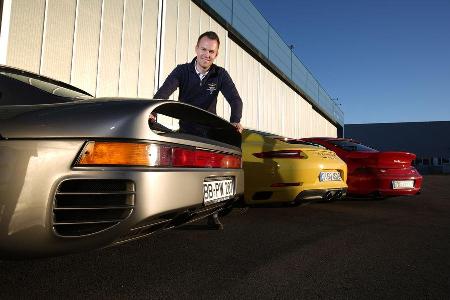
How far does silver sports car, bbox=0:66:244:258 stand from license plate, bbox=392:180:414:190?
165 inches

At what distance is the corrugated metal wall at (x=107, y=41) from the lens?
430 centimetres

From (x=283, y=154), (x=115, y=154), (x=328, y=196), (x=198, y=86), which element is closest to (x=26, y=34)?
(x=198, y=86)

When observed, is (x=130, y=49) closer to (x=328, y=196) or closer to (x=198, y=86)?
(x=198, y=86)

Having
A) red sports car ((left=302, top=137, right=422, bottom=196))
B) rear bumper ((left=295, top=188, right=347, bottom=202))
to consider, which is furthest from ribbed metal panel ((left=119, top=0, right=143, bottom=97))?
red sports car ((left=302, top=137, right=422, bottom=196))

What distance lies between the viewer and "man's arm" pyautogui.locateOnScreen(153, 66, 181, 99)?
301cm

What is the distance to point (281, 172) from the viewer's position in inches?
145

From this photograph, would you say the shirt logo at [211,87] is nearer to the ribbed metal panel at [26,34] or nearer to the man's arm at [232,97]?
the man's arm at [232,97]

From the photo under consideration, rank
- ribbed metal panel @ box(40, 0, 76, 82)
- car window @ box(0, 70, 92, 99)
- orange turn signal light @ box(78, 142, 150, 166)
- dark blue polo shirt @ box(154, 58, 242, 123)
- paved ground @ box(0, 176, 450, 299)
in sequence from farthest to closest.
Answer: ribbed metal panel @ box(40, 0, 76, 82), dark blue polo shirt @ box(154, 58, 242, 123), car window @ box(0, 70, 92, 99), paved ground @ box(0, 176, 450, 299), orange turn signal light @ box(78, 142, 150, 166)

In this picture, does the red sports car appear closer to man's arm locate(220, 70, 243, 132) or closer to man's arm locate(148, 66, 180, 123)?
man's arm locate(220, 70, 243, 132)

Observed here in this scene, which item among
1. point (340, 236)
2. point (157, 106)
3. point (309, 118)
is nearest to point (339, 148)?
point (340, 236)

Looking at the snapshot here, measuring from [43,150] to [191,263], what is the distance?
116cm

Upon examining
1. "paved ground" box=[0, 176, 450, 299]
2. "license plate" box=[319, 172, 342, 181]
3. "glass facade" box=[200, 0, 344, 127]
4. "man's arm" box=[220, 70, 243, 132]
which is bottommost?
"paved ground" box=[0, 176, 450, 299]

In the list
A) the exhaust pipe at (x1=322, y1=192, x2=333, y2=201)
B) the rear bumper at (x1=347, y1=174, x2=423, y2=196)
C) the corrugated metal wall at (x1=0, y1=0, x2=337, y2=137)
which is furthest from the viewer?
the rear bumper at (x1=347, y1=174, x2=423, y2=196)

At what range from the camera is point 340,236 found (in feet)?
9.64
